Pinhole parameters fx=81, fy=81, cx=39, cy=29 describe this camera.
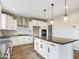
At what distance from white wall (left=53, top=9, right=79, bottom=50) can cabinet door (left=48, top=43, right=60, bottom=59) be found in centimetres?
340

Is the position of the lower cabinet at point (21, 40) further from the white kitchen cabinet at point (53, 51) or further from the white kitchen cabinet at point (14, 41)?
the white kitchen cabinet at point (53, 51)

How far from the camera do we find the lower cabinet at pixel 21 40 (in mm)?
6484

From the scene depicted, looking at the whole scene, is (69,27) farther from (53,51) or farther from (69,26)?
(53,51)

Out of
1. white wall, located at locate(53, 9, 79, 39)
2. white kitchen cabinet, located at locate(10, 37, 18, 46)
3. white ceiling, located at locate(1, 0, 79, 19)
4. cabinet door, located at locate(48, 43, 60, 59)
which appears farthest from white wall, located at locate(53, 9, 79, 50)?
white kitchen cabinet, located at locate(10, 37, 18, 46)

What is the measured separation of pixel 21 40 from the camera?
7.08 m

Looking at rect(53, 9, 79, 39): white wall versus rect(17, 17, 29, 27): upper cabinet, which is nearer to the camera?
rect(53, 9, 79, 39): white wall

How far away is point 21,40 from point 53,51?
4630mm

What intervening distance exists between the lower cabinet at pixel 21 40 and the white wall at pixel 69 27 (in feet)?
8.66

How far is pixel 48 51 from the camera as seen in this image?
10.8ft

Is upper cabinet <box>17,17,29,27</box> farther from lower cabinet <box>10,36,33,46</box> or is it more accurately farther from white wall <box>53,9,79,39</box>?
white wall <box>53,9,79,39</box>

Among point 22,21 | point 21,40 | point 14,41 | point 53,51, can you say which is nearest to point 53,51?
point 53,51

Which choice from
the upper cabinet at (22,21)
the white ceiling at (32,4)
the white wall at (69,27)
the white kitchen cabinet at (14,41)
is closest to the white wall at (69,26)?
the white wall at (69,27)

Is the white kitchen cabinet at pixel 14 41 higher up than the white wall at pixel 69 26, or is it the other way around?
the white wall at pixel 69 26

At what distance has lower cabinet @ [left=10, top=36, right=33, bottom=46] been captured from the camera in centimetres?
648
